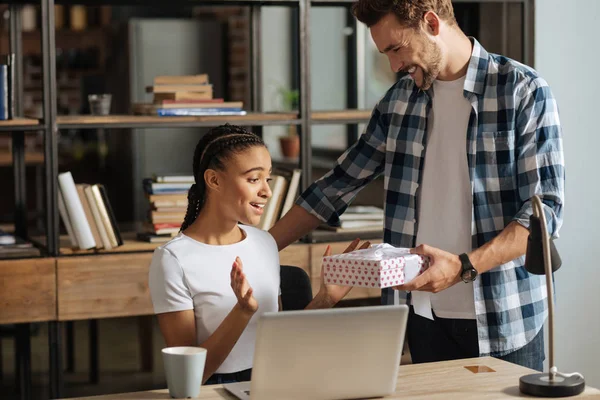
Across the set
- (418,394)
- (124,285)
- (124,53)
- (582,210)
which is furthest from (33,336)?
(418,394)

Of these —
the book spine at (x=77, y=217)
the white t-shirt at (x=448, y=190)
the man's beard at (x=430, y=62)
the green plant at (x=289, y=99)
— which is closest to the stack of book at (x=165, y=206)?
the book spine at (x=77, y=217)

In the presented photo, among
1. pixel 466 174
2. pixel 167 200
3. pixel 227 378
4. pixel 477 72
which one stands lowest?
pixel 227 378

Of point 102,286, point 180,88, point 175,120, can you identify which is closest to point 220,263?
point 102,286

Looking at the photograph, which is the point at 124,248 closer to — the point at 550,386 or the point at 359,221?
the point at 359,221

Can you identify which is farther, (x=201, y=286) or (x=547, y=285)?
(x=201, y=286)

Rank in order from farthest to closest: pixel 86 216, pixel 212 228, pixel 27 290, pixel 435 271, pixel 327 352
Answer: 1. pixel 86 216
2. pixel 27 290
3. pixel 212 228
4. pixel 435 271
5. pixel 327 352

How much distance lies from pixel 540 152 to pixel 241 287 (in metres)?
0.87

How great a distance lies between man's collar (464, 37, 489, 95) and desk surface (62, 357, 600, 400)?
71 centimetres

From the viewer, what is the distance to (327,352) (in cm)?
169

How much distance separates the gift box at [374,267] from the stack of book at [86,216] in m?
1.38

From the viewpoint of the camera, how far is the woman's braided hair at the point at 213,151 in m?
2.20

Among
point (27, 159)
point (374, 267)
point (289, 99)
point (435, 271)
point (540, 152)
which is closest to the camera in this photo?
point (374, 267)

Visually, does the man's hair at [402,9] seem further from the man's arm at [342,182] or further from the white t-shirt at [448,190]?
the man's arm at [342,182]

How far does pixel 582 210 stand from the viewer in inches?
139
